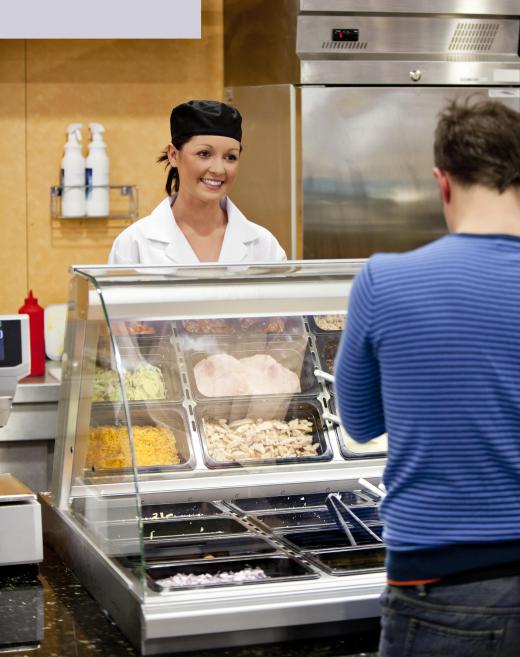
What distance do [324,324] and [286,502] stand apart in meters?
0.43

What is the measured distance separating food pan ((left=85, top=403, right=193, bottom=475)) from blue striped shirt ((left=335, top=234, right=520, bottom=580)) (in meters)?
0.70

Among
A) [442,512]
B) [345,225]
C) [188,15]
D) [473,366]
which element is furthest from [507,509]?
[188,15]

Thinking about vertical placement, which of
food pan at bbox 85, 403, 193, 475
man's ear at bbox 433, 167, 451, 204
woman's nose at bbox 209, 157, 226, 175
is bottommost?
food pan at bbox 85, 403, 193, 475

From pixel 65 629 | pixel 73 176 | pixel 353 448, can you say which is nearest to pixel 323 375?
pixel 353 448

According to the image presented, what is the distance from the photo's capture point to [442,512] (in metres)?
1.35

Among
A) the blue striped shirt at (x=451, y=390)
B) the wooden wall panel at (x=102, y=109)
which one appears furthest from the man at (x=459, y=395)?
the wooden wall panel at (x=102, y=109)

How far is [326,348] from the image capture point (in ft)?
7.85

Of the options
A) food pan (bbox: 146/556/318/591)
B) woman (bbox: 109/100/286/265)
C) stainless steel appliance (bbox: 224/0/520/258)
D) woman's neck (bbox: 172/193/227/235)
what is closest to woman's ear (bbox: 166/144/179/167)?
woman (bbox: 109/100/286/265)

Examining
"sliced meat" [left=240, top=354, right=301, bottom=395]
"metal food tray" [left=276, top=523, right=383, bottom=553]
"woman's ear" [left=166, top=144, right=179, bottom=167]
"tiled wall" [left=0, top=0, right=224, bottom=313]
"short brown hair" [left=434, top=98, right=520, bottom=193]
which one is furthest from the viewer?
"tiled wall" [left=0, top=0, right=224, bottom=313]

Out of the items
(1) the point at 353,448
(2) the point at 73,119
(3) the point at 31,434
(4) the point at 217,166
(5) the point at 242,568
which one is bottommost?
(3) the point at 31,434

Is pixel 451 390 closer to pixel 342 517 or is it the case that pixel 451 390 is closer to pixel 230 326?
pixel 342 517

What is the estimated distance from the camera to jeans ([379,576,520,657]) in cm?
136

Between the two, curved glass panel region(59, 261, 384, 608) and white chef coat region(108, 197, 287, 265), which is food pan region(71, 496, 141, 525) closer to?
curved glass panel region(59, 261, 384, 608)

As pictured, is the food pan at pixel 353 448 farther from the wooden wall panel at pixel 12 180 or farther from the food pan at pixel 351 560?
the wooden wall panel at pixel 12 180
